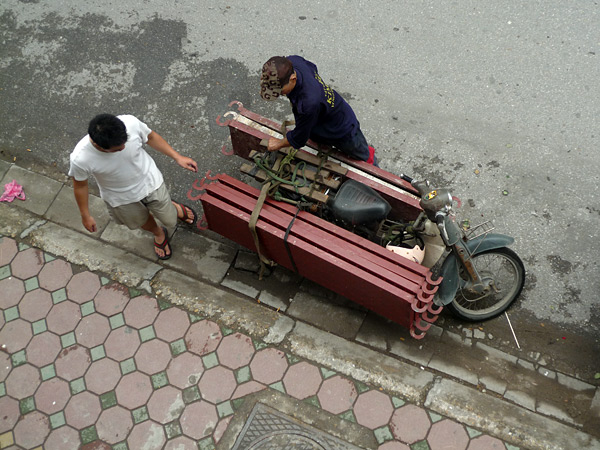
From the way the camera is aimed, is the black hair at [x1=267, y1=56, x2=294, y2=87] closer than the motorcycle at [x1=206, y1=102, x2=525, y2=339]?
Yes

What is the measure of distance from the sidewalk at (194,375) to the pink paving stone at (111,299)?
0.04 ft

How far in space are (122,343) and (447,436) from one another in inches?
108

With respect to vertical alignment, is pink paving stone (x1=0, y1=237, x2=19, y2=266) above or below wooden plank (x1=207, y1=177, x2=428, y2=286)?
below

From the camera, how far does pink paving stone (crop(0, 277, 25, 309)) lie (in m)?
4.69

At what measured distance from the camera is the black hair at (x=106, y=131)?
135 inches

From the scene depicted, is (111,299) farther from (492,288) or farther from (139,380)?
(492,288)

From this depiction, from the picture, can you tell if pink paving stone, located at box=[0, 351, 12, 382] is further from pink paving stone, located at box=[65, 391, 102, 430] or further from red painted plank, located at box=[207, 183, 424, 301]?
red painted plank, located at box=[207, 183, 424, 301]

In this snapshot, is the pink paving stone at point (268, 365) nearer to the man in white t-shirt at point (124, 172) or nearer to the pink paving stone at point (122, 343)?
the pink paving stone at point (122, 343)

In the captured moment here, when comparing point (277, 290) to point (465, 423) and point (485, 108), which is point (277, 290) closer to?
point (465, 423)

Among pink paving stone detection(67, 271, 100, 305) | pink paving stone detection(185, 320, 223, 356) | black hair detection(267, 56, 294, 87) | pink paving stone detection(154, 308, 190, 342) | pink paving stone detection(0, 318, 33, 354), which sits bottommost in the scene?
pink paving stone detection(0, 318, 33, 354)

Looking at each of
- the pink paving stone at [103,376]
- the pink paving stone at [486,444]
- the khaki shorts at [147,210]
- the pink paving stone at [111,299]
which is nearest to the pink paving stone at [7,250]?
the pink paving stone at [111,299]

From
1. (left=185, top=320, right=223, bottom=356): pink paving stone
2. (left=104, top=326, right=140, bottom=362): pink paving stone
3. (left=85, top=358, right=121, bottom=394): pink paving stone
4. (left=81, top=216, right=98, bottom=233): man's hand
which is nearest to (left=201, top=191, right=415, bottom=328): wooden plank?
(left=185, top=320, right=223, bottom=356): pink paving stone

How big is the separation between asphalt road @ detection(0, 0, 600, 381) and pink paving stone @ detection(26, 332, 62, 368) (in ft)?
5.78

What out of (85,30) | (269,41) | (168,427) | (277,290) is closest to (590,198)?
(277,290)
